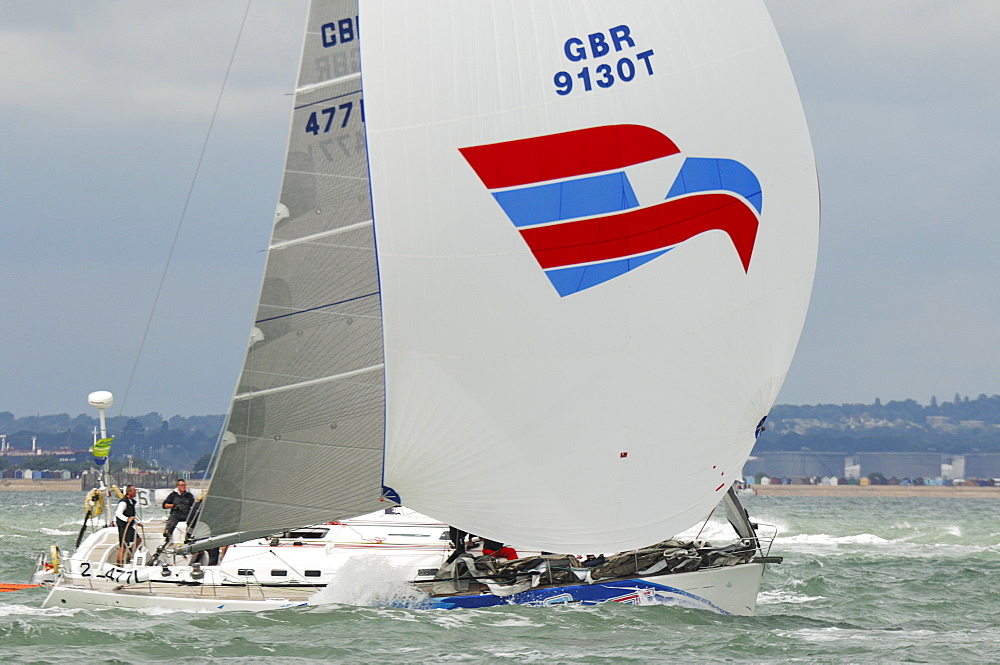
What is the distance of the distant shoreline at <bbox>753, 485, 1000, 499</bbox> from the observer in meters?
102

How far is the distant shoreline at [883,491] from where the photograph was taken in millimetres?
102188

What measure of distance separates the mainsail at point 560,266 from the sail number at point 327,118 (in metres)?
0.83

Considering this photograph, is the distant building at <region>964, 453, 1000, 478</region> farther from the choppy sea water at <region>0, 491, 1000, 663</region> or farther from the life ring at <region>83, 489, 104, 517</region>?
the life ring at <region>83, 489, 104, 517</region>

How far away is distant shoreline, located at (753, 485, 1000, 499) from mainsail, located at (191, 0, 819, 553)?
9014cm

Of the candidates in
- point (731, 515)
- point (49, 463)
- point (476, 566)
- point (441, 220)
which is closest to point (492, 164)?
point (441, 220)

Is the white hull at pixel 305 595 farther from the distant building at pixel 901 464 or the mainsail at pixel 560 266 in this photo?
the distant building at pixel 901 464

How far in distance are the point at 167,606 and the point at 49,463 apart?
113m

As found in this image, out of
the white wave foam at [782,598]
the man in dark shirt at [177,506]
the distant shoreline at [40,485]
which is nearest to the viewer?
the man in dark shirt at [177,506]

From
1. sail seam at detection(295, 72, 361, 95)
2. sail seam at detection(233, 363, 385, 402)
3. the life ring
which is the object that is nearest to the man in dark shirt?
the life ring


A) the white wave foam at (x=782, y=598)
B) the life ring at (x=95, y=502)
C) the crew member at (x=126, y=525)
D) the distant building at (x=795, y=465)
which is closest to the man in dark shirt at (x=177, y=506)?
the crew member at (x=126, y=525)

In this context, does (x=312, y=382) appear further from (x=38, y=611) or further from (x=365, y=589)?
(x=38, y=611)

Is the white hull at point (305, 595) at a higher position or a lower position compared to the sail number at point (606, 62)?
lower

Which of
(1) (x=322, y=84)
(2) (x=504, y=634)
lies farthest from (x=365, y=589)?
(1) (x=322, y=84)

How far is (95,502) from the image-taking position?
48.8ft
